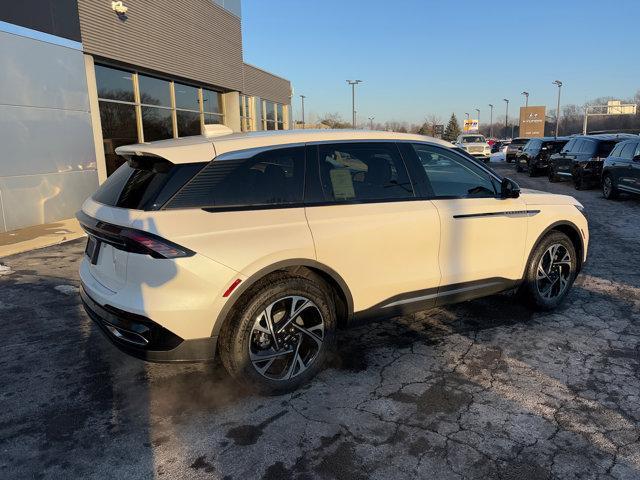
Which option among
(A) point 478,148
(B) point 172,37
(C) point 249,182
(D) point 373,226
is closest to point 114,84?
(B) point 172,37

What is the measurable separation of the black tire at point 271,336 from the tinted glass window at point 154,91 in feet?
42.1

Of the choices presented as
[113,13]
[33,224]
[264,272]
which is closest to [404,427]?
[264,272]

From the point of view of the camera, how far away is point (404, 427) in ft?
9.85

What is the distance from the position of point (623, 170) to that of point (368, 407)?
485 inches

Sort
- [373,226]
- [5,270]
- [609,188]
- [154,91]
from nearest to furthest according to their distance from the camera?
[373,226], [5,270], [609,188], [154,91]

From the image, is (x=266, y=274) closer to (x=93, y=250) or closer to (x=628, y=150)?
(x=93, y=250)

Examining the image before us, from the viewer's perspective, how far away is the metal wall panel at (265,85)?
880 inches

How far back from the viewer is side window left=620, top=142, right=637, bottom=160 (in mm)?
12461

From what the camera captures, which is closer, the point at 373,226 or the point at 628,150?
the point at 373,226

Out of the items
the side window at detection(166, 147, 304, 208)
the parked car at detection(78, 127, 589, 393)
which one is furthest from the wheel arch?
the side window at detection(166, 147, 304, 208)

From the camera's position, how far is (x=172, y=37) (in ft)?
50.3

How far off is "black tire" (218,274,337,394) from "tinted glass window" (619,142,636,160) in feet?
39.6

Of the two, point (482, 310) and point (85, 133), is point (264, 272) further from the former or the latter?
point (85, 133)

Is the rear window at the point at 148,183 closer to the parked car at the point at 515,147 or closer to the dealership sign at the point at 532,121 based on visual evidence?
the parked car at the point at 515,147
